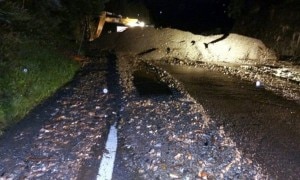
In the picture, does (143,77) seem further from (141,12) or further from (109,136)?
(141,12)

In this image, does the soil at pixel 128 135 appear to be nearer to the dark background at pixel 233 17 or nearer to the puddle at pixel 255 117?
the puddle at pixel 255 117

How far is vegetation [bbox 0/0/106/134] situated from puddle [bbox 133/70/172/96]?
2259mm

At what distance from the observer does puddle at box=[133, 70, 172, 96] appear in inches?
384

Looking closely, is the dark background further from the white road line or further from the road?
the white road line

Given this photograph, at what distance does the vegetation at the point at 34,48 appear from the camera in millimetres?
7779

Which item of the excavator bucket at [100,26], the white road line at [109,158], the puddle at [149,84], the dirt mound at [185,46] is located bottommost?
the white road line at [109,158]

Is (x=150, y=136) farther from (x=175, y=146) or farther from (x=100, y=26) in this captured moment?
(x=100, y=26)

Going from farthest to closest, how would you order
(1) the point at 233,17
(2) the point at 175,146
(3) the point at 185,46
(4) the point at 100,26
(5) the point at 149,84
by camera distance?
(1) the point at 233,17, (4) the point at 100,26, (3) the point at 185,46, (5) the point at 149,84, (2) the point at 175,146

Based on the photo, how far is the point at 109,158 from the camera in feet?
17.8

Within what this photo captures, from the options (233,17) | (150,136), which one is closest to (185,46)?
(233,17)

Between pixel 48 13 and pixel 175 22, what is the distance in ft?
51.7

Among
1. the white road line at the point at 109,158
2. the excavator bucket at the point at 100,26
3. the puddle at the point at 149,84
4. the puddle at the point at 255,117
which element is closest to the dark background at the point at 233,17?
the excavator bucket at the point at 100,26

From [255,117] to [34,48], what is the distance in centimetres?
813

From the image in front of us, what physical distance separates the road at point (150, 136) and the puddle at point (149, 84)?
2.1 inches
